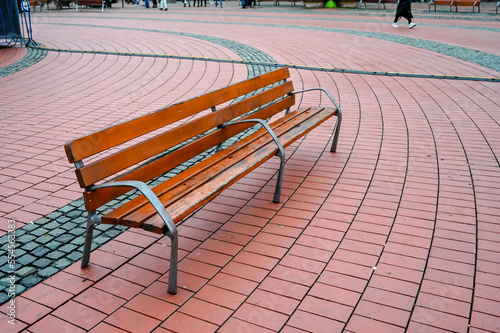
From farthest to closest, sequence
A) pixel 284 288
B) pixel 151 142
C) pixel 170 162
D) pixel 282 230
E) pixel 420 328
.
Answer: pixel 282 230 < pixel 170 162 < pixel 151 142 < pixel 284 288 < pixel 420 328

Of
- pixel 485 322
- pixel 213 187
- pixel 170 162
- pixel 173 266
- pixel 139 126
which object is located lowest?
pixel 485 322

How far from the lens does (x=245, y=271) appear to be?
9.62 ft

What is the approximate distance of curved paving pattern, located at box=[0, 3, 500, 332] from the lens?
8.43ft

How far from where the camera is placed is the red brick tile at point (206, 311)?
2.52 metres

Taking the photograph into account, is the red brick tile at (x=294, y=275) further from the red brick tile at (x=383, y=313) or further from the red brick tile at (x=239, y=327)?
the red brick tile at (x=239, y=327)

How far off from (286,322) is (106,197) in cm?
128

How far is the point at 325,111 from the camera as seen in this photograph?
489cm

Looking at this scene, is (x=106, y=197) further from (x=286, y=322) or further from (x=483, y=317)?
(x=483, y=317)

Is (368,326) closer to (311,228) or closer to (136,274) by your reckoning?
(311,228)

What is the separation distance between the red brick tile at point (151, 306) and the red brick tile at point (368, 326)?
37.5 inches

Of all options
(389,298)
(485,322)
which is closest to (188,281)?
(389,298)

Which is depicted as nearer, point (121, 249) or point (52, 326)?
point (52, 326)

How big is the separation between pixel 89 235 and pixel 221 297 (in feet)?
2.95

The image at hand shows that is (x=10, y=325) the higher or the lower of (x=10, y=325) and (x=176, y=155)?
the lower
